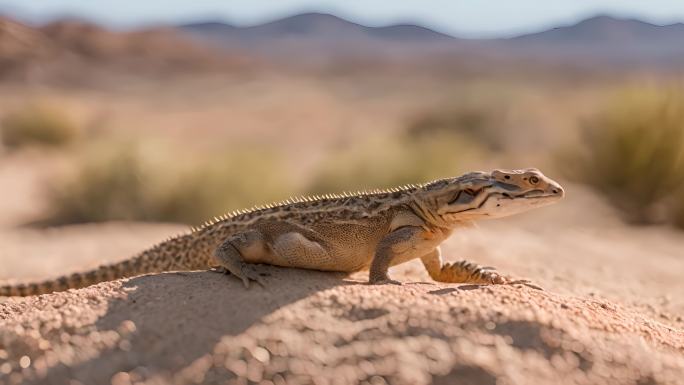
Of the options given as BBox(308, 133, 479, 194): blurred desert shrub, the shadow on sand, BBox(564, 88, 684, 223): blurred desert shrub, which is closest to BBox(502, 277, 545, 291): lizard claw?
the shadow on sand

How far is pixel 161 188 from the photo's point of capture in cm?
1688

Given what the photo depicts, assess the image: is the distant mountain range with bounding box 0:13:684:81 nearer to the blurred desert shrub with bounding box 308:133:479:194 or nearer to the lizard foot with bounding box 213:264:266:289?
the blurred desert shrub with bounding box 308:133:479:194

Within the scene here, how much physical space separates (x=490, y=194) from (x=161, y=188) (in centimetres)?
1228

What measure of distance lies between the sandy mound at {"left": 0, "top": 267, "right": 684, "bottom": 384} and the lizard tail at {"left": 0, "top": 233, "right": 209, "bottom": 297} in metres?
1.38

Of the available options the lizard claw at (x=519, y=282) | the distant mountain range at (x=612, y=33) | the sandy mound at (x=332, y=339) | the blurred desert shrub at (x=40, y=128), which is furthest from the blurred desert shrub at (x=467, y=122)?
the sandy mound at (x=332, y=339)

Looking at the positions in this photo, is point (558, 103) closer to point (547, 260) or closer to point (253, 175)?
point (253, 175)

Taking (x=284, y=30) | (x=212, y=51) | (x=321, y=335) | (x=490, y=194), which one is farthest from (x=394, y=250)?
(x=212, y=51)

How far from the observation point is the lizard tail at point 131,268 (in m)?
6.65

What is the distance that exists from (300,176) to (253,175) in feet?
13.1

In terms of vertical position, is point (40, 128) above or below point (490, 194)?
below

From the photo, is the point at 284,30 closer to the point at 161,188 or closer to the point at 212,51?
the point at 212,51

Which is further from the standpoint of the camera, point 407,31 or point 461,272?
point 407,31

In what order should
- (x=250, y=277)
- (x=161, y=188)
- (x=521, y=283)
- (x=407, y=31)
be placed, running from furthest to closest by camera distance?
(x=407, y=31), (x=161, y=188), (x=521, y=283), (x=250, y=277)

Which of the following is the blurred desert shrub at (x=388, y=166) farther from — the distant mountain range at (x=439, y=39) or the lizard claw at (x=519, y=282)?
the lizard claw at (x=519, y=282)
